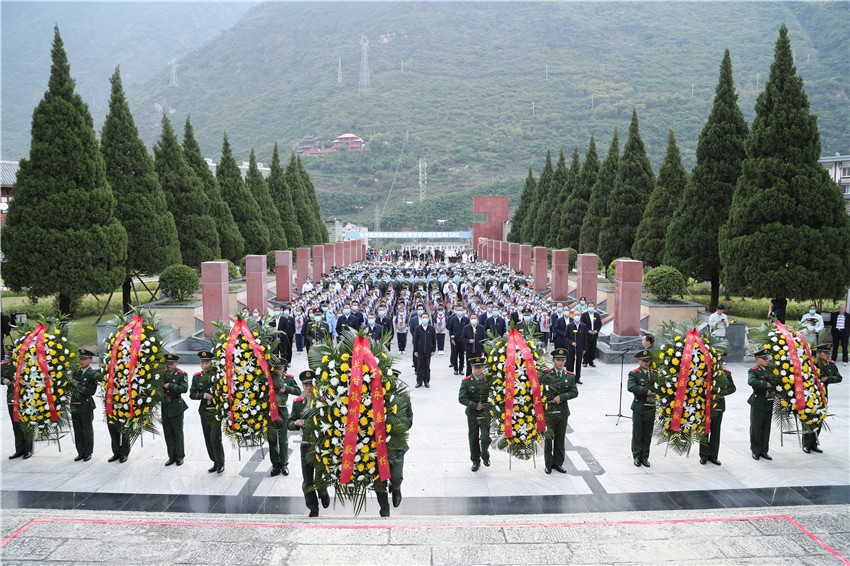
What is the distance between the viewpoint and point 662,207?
21.2m

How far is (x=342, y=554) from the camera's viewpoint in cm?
577

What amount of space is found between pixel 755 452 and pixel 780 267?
8.59 metres

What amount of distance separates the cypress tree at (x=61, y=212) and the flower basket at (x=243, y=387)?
31.9 ft

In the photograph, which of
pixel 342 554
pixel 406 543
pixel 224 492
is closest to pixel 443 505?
pixel 406 543

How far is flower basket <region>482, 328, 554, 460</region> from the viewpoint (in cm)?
759

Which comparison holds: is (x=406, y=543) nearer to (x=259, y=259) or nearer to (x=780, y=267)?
(x=780, y=267)

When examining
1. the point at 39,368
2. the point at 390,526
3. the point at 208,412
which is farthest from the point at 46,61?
the point at 390,526

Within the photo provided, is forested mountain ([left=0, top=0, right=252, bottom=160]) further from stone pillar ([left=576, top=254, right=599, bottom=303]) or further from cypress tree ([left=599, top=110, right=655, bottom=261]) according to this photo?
stone pillar ([left=576, top=254, right=599, bottom=303])

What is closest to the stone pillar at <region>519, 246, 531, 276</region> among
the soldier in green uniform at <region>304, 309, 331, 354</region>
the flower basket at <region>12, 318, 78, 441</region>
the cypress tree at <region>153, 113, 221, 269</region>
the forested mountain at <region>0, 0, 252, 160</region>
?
the cypress tree at <region>153, 113, 221, 269</region>

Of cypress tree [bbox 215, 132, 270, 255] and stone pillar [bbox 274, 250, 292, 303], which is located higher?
cypress tree [bbox 215, 132, 270, 255]

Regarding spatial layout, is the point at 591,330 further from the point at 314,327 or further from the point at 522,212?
the point at 522,212

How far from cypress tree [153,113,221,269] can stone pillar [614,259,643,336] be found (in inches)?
550

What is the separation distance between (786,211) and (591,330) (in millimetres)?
6310

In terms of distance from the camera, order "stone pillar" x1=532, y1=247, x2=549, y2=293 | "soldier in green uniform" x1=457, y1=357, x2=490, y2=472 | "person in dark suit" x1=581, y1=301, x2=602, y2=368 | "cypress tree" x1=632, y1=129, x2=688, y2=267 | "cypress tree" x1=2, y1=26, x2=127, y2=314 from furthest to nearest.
Answer: "stone pillar" x1=532, y1=247, x2=549, y2=293, "cypress tree" x1=632, y1=129, x2=688, y2=267, "cypress tree" x1=2, y1=26, x2=127, y2=314, "person in dark suit" x1=581, y1=301, x2=602, y2=368, "soldier in green uniform" x1=457, y1=357, x2=490, y2=472
